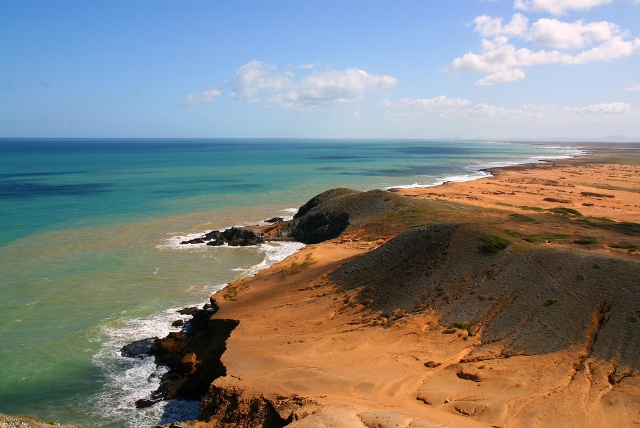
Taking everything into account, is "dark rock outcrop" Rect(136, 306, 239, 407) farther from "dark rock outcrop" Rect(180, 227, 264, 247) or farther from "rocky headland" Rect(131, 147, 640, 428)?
"dark rock outcrop" Rect(180, 227, 264, 247)

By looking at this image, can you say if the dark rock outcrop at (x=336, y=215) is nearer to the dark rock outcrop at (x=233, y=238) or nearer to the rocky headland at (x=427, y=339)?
the dark rock outcrop at (x=233, y=238)

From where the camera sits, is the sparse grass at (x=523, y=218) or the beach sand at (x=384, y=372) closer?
the beach sand at (x=384, y=372)

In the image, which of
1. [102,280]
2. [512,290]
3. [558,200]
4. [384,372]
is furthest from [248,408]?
[558,200]

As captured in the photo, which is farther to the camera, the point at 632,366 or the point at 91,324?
the point at 91,324

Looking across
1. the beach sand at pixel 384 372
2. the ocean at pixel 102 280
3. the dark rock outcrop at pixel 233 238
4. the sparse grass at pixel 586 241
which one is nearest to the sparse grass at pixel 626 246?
the beach sand at pixel 384 372

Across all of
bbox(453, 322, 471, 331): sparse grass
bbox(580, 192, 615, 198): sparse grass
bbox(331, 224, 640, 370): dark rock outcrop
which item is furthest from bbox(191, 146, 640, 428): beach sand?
bbox(580, 192, 615, 198): sparse grass

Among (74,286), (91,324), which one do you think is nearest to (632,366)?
(91,324)

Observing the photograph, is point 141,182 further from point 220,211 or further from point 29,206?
point 220,211
